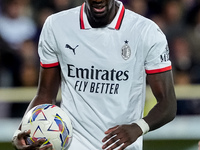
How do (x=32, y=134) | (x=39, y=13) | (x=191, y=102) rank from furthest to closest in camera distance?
(x=39, y=13)
(x=191, y=102)
(x=32, y=134)

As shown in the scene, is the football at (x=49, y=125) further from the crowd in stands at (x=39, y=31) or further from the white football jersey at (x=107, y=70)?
the crowd in stands at (x=39, y=31)

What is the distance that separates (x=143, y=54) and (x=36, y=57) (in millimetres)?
4151

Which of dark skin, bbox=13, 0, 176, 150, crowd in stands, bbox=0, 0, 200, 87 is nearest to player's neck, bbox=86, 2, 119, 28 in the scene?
dark skin, bbox=13, 0, 176, 150

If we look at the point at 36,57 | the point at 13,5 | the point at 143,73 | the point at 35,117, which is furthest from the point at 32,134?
the point at 13,5

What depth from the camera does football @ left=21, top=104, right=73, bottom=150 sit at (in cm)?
421

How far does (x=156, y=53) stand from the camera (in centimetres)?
445

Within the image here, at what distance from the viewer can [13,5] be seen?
892cm

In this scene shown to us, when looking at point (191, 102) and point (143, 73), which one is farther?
point (191, 102)

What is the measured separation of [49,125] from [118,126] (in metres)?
0.48

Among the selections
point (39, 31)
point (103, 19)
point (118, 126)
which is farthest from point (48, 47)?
point (39, 31)

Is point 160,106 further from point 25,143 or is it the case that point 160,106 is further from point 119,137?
point 25,143

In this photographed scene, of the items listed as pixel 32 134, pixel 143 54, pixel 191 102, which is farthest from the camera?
pixel 191 102

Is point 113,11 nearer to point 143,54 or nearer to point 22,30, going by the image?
point 143,54

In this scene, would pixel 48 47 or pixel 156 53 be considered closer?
pixel 156 53
